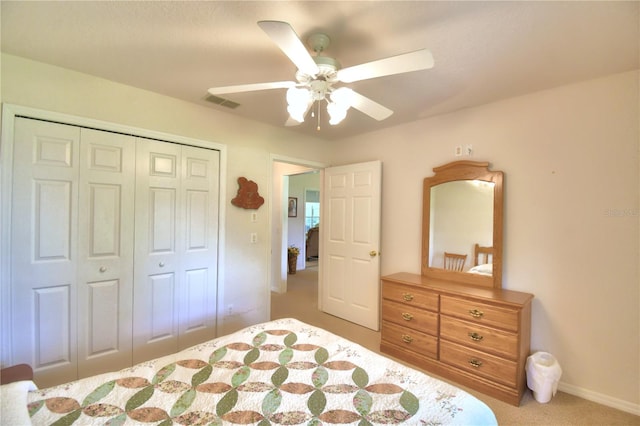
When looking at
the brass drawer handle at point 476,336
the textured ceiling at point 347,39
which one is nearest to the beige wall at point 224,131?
the textured ceiling at point 347,39

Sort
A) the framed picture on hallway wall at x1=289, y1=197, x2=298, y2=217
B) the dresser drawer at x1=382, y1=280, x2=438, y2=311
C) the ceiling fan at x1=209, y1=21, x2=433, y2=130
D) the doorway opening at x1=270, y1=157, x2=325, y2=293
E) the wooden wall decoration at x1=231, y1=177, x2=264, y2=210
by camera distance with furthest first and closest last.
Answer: the framed picture on hallway wall at x1=289, y1=197, x2=298, y2=217 → the doorway opening at x1=270, y1=157, x2=325, y2=293 → the wooden wall decoration at x1=231, y1=177, x2=264, y2=210 → the dresser drawer at x1=382, y1=280, x2=438, y2=311 → the ceiling fan at x1=209, y1=21, x2=433, y2=130

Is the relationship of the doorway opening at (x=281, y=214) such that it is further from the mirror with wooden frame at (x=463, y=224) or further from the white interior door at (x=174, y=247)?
the mirror with wooden frame at (x=463, y=224)

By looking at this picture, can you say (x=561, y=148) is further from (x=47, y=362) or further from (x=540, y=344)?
(x=47, y=362)

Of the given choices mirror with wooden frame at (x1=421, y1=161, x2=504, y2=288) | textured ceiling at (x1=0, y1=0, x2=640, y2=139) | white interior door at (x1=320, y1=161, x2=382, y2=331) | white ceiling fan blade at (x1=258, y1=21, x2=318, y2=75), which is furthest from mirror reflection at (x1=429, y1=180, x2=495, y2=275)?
white ceiling fan blade at (x1=258, y1=21, x2=318, y2=75)

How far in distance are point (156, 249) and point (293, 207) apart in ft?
15.2

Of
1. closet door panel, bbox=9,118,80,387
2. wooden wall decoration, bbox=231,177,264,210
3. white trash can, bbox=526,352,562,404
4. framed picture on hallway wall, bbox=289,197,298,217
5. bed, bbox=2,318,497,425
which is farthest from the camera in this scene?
framed picture on hallway wall, bbox=289,197,298,217

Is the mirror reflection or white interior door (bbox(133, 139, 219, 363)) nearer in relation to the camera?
white interior door (bbox(133, 139, 219, 363))

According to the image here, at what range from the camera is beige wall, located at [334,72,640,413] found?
1.97 m

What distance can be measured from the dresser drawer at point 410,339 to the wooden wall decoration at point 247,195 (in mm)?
1818

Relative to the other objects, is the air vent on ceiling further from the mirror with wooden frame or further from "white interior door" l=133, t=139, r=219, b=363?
the mirror with wooden frame

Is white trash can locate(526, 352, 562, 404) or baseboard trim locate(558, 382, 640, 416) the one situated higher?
white trash can locate(526, 352, 562, 404)

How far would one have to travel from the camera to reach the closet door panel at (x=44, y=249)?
1905 millimetres

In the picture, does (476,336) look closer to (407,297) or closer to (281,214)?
(407,297)

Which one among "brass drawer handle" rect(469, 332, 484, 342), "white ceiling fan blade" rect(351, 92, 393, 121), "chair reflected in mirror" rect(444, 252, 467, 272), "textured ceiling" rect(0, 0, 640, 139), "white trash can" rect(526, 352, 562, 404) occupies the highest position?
"textured ceiling" rect(0, 0, 640, 139)
